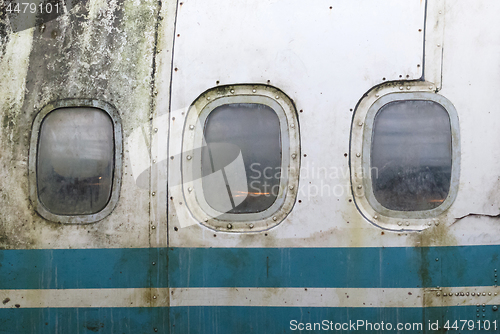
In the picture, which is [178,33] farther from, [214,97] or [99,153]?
[99,153]

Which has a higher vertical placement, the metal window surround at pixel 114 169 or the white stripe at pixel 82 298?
the metal window surround at pixel 114 169

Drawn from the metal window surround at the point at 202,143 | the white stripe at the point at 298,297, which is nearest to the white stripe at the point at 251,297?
the white stripe at the point at 298,297

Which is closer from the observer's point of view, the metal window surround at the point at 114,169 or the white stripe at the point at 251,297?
the white stripe at the point at 251,297

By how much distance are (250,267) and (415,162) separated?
4.24ft

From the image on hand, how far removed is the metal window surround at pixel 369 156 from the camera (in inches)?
97.9

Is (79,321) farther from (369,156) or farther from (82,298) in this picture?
(369,156)

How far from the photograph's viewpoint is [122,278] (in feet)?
8.54

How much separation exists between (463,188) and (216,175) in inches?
63.8

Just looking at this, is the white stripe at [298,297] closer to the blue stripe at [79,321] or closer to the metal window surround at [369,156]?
the blue stripe at [79,321]

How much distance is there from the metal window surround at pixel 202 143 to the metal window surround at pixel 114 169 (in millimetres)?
460

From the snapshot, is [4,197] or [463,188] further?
[4,197]

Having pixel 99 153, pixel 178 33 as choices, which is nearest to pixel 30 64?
pixel 99 153

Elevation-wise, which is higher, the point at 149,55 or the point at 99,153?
the point at 149,55

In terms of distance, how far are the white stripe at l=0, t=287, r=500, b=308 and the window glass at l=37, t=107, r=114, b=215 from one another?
60cm
